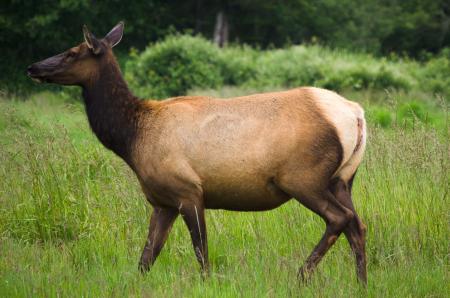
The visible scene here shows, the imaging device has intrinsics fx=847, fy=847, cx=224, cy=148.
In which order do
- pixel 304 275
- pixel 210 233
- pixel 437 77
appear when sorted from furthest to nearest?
1. pixel 437 77
2. pixel 210 233
3. pixel 304 275

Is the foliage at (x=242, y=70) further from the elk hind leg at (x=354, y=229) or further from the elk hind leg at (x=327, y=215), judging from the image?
the elk hind leg at (x=327, y=215)

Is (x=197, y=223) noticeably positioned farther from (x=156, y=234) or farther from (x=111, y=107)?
(x=111, y=107)

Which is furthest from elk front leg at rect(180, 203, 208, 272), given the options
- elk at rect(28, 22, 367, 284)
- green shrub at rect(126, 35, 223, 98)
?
green shrub at rect(126, 35, 223, 98)

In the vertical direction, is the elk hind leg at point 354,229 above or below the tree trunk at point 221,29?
above

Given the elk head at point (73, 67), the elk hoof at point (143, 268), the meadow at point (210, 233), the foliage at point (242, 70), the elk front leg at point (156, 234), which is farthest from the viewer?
the foliage at point (242, 70)

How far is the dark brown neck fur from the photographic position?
7066mm

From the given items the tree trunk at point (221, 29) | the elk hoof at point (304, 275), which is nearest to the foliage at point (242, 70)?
the tree trunk at point (221, 29)

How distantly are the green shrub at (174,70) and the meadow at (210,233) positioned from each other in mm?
15393

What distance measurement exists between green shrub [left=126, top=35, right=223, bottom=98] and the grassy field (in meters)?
15.7

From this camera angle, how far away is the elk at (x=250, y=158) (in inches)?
247

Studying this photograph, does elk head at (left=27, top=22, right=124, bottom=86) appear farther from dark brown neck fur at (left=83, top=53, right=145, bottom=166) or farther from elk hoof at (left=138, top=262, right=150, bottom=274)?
elk hoof at (left=138, top=262, right=150, bottom=274)

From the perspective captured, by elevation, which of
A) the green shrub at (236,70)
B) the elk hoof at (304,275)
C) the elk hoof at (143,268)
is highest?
the elk hoof at (304,275)

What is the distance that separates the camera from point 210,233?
7531 millimetres

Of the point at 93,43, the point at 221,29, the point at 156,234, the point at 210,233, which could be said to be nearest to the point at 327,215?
the point at 156,234
